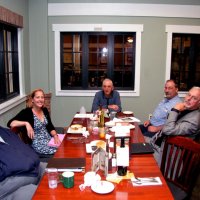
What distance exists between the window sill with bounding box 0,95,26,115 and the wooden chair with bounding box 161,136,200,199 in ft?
7.37

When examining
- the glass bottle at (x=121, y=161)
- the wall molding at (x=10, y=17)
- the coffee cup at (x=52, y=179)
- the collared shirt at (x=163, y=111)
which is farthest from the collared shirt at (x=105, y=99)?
the coffee cup at (x=52, y=179)

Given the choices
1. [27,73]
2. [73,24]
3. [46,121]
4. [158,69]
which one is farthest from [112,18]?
[46,121]

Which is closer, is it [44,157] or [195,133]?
[195,133]

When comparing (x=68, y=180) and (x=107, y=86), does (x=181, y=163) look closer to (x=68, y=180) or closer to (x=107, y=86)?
(x=68, y=180)

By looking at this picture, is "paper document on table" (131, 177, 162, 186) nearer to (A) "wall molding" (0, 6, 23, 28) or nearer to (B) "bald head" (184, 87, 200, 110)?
(B) "bald head" (184, 87, 200, 110)

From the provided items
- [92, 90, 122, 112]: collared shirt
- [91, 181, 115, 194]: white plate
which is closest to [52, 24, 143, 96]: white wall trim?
[92, 90, 122, 112]: collared shirt

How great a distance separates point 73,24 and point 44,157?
2.79 m

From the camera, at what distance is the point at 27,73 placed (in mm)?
4520

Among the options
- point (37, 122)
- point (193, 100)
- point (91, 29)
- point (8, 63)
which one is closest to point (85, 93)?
point (91, 29)

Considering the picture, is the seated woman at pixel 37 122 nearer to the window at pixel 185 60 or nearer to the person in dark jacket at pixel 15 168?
the person in dark jacket at pixel 15 168

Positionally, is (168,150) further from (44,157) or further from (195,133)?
(44,157)

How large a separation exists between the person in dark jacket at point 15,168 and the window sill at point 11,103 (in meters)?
1.41

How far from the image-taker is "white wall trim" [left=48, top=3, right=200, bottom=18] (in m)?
4.46

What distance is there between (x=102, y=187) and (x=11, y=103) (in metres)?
2.62
